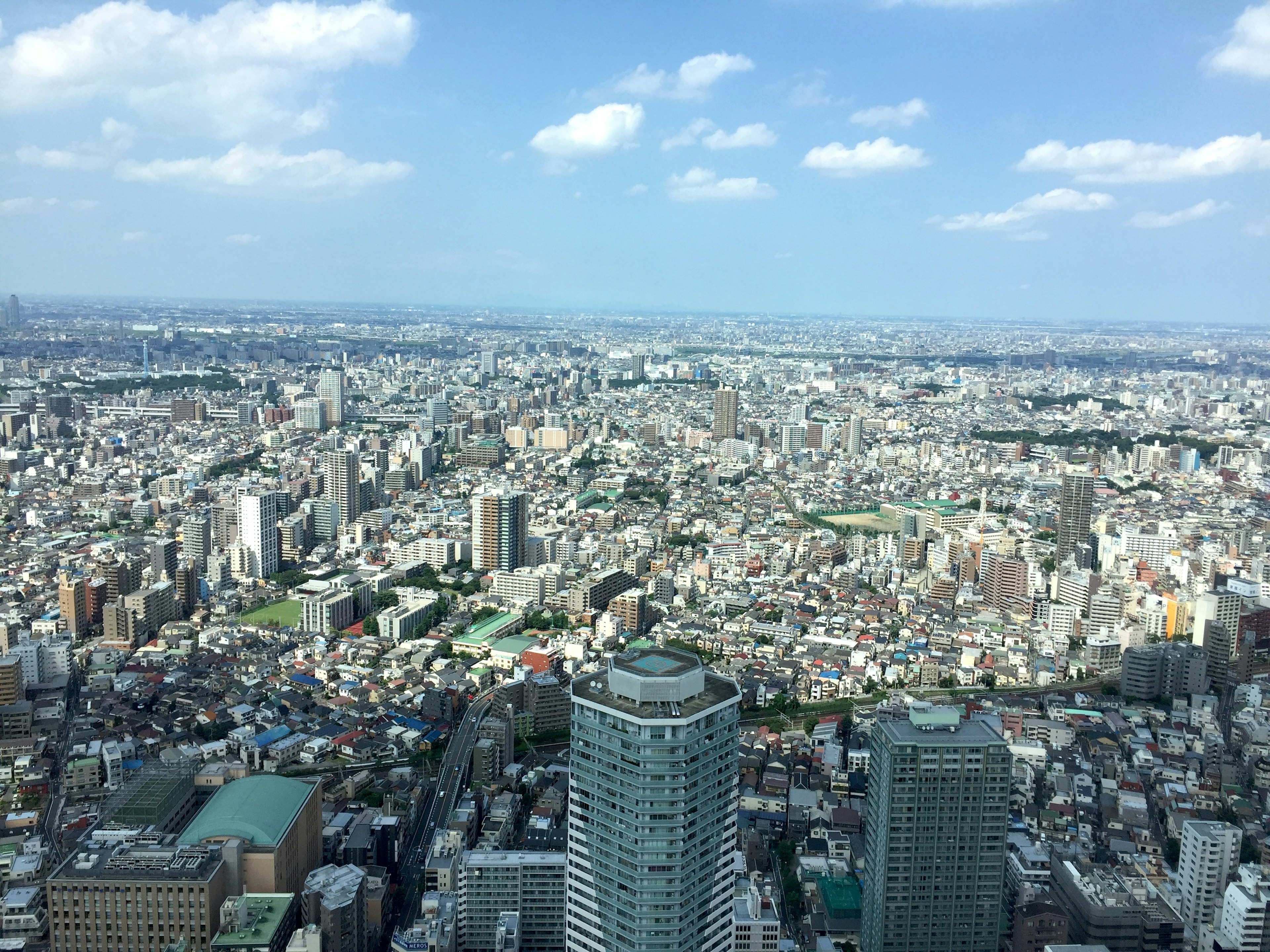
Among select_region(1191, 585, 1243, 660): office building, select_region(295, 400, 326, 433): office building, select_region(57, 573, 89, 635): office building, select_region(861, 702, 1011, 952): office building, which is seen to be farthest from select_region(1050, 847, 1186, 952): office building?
select_region(295, 400, 326, 433): office building

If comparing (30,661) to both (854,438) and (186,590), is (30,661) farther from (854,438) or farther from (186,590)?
(854,438)

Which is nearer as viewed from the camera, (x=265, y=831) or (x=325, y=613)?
(x=265, y=831)

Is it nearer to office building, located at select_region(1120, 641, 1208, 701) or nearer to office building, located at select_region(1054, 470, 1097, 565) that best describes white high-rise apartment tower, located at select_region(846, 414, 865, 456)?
office building, located at select_region(1054, 470, 1097, 565)

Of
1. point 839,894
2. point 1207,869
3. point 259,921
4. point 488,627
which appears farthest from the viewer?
point 488,627

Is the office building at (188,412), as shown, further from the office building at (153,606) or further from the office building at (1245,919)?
the office building at (1245,919)

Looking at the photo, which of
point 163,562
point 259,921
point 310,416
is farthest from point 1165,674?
point 310,416

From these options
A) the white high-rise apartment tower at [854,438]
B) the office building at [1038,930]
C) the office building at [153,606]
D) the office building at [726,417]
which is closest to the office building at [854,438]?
the white high-rise apartment tower at [854,438]

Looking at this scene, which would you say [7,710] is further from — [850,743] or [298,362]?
[298,362]
